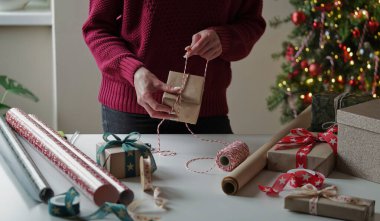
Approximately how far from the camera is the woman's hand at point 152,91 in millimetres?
1473

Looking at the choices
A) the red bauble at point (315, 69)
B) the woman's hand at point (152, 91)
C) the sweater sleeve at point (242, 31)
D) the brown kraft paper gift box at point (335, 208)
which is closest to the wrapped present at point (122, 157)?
the woman's hand at point (152, 91)

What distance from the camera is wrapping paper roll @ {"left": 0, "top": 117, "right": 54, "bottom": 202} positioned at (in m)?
1.20

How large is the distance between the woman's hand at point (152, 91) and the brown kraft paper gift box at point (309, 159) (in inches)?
10.0

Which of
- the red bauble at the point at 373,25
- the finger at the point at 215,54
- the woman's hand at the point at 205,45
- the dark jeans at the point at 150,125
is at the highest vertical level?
the woman's hand at the point at 205,45

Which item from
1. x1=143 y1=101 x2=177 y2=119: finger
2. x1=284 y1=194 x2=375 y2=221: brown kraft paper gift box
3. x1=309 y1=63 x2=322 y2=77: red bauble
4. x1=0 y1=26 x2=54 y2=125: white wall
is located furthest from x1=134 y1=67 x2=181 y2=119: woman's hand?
x1=0 y1=26 x2=54 y2=125: white wall

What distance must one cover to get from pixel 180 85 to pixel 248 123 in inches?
79.0

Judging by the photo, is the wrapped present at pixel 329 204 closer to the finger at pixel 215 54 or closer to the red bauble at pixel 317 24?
the finger at pixel 215 54

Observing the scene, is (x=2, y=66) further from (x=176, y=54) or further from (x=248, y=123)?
(x=176, y=54)

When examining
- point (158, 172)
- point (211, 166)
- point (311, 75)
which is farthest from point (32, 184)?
point (311, 75)

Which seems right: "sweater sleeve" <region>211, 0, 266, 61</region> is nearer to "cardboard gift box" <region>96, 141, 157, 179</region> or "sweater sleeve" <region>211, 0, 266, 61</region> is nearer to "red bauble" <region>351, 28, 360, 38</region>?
"cardboard gift box" <region>96, 141, 157, 179</region>

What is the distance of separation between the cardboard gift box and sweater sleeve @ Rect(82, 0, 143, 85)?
310 mm

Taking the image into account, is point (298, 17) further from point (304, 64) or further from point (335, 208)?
point (335, 208)

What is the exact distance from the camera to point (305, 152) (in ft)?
4.57

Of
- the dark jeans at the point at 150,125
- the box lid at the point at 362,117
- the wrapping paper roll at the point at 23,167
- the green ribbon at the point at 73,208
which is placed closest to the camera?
the green ribbon at the point at 73,208
